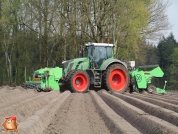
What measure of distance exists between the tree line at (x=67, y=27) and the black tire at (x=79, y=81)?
9131mm

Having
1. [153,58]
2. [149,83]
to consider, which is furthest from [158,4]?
[153,58]

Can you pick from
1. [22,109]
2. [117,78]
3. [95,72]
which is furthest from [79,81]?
[22,109]

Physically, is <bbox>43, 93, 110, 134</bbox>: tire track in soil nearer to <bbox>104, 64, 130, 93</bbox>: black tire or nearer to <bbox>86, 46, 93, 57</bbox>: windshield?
<bbox>104, 64, 130, 93</bbox>: black tire

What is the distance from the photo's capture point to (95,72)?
44.3 ft

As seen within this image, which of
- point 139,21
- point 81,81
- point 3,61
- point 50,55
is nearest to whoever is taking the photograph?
point 81,81

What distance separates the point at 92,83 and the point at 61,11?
1074 centimetres

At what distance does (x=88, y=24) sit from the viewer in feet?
73.5

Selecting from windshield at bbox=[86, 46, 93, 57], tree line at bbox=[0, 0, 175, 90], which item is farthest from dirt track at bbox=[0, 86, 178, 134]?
tree line at bbox=[0, 0, 175, 90]

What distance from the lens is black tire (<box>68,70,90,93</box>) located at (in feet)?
42.1

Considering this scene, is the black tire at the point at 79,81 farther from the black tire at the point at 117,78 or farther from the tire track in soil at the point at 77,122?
the tire track in soil at the point at 77,122

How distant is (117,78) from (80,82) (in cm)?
185

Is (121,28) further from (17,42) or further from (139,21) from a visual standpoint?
(17,42)

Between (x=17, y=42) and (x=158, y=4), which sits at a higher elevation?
(x=158, y=4)

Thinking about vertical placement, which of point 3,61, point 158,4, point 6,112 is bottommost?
point 6,112
